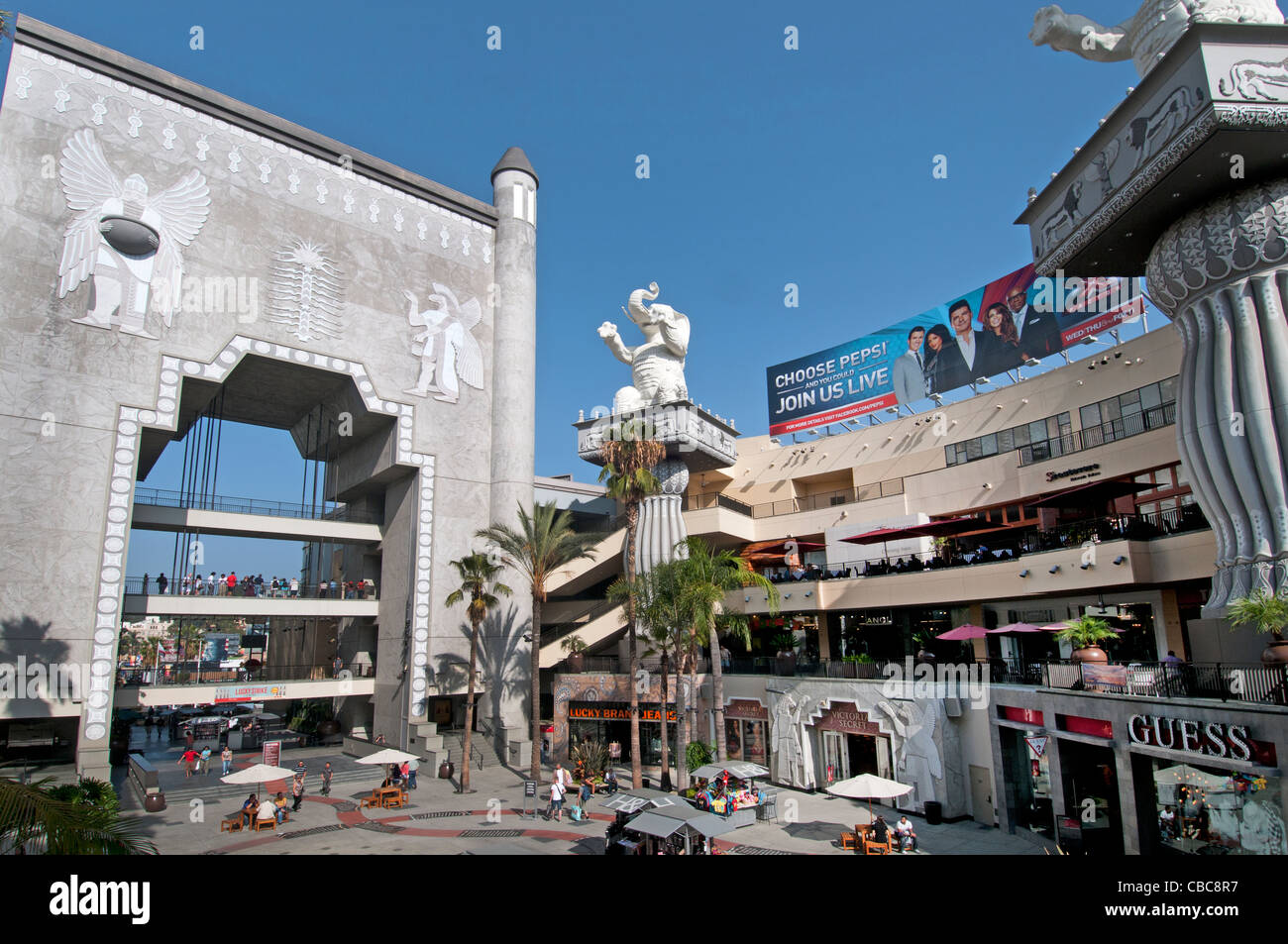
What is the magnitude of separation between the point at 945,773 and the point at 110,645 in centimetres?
2908

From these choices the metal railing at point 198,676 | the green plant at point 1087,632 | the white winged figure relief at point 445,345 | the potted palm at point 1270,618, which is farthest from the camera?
the white winged figure relief at point 445,345

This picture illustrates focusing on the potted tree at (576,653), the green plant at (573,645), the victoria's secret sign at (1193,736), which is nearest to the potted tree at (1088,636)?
the victoria's secret sign at (1193,736)

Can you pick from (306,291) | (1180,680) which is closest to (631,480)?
(306,291)

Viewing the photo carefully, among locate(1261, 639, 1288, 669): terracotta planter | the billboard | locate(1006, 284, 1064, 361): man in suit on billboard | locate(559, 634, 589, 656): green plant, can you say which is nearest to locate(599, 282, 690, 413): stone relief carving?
the billboard

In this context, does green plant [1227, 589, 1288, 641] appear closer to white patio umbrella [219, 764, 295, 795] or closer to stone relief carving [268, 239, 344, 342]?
white patio umbrella [219, 764, 295, 795]

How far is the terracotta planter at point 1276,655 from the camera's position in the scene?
45.4 feet

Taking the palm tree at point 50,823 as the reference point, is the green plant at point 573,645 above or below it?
above

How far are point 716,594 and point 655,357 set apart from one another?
17068mm

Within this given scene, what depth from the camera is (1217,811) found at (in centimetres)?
1662

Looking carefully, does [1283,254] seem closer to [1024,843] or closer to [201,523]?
[1024,843]

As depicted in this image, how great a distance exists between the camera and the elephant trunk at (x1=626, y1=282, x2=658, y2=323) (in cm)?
3966

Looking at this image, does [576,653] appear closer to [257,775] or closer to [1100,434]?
[257,775]

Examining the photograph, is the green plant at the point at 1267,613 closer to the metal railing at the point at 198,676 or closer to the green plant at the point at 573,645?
the green plant at the point at 573,645

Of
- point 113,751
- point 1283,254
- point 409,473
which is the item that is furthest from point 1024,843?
point 113,751
